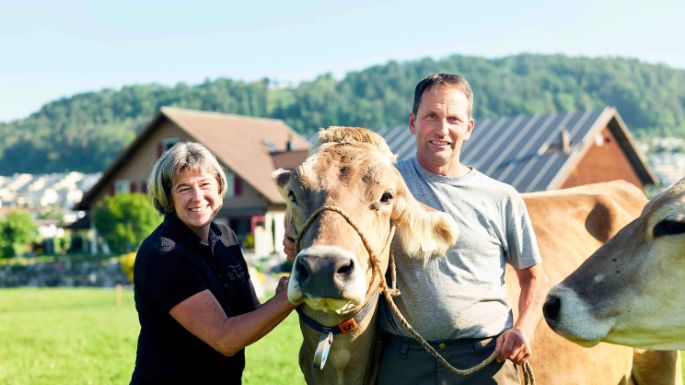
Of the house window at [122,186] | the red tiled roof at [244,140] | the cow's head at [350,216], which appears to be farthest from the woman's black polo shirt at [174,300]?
the house window at [122,186]

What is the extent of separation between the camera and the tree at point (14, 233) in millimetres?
50228

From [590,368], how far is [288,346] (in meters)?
7.06

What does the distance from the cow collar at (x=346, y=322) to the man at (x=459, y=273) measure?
7.7 inches

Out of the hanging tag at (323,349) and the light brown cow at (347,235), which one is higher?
the light brown cow at (347,235)

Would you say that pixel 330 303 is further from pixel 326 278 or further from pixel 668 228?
pixel 668 228

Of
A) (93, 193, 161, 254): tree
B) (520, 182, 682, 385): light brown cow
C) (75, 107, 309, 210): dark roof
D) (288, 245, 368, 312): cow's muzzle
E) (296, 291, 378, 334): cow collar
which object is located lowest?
(93, 193, 161, 254): tree

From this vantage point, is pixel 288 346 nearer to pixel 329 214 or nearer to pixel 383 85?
pixel 329 214

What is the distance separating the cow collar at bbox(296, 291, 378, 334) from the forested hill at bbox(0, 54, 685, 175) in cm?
10530

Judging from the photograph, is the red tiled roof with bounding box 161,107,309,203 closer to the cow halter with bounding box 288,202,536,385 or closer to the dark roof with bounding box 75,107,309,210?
the dark roof with bounding box 75,107,309,210

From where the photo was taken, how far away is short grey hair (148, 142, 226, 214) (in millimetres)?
4305

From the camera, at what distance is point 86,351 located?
11.0 meters

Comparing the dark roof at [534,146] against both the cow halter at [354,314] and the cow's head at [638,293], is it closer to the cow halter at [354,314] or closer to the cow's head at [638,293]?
the cow's head at [638,293]

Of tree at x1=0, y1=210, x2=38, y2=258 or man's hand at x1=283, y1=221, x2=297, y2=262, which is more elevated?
man's hand at x1=283, y1=221, x2=297, y2=262

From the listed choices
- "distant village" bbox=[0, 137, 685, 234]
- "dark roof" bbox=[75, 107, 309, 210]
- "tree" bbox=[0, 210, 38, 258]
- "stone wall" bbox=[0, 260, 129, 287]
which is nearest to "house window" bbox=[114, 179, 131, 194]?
"dark roof" bbox=[75, 107, 309, 210]
